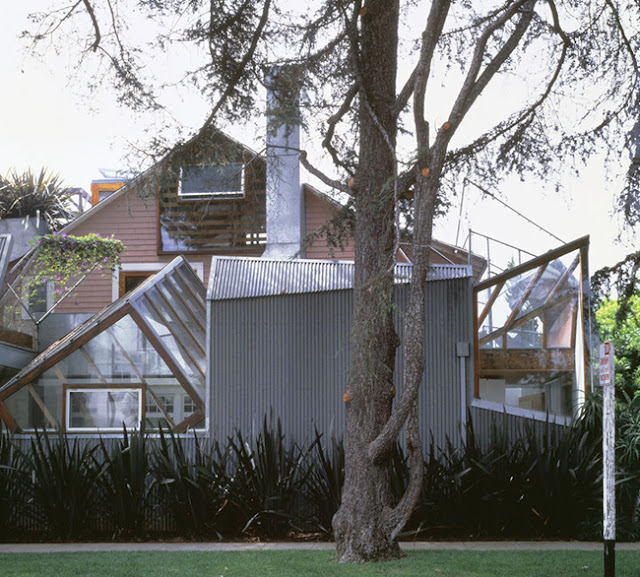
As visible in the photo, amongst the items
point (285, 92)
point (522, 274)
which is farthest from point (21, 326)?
point (522, 274)

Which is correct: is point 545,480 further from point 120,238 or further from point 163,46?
point 120,238

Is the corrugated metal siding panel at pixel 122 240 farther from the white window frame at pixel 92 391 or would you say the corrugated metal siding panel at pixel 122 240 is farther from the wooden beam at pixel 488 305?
the wooden beam at pixel 488 305

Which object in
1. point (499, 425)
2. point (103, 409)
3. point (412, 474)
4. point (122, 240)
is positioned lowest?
point (412, 474)

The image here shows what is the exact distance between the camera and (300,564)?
7988 mm

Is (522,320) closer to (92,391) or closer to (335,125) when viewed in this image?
(335,125)

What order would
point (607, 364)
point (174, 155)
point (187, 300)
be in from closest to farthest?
point (607, 364), point (174, 155), point (187, 300)

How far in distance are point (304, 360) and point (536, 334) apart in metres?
2.77

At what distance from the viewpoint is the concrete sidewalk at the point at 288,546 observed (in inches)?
360

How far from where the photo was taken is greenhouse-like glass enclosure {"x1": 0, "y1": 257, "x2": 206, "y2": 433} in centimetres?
1133

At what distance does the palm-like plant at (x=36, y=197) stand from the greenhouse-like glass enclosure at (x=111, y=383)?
Result: 35.0 ft

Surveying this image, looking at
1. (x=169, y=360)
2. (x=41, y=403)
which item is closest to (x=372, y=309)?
(x=169, y=360)

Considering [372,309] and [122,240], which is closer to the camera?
[372,309]

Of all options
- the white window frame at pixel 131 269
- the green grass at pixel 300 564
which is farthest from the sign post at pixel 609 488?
the white window frame at pixel 131 269

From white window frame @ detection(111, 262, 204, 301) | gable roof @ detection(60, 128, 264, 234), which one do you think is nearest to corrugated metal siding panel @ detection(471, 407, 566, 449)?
gable roof @ detection(60, 128, 264, 234)
